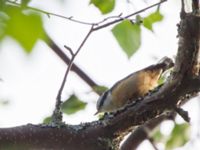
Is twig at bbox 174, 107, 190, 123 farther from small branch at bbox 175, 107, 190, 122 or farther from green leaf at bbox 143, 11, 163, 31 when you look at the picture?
green leaf at bbox 143, 11, 163, 31

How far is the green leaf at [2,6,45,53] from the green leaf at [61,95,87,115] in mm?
877

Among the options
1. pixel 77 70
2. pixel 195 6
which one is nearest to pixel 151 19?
pixel 195 6

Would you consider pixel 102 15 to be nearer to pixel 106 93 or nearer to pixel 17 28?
pixel 106 93

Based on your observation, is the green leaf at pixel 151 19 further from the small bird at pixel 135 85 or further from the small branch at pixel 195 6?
the small branch at pixel 195 6

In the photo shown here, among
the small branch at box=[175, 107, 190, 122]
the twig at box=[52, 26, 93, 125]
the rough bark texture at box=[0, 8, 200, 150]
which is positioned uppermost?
the twig at box=[52, 26, 93, 125]

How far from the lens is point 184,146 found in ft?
3.29

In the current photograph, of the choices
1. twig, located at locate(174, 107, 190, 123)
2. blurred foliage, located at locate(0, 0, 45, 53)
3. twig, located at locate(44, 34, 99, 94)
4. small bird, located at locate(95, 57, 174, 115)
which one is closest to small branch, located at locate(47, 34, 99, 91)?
twig, located at locate(44, 34, 99, 94)

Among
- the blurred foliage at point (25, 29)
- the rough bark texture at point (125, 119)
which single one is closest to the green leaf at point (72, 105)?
the rough bark texture at point (125, 119)

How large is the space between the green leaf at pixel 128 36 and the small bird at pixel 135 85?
0.14 meters

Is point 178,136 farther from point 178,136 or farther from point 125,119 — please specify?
point 125,119

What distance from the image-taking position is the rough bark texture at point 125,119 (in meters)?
0.92

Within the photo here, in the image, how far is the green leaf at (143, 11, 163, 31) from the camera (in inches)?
44.2

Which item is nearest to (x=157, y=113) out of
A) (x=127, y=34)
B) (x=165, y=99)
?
(x=165, y=99)

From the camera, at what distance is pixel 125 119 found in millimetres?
983
